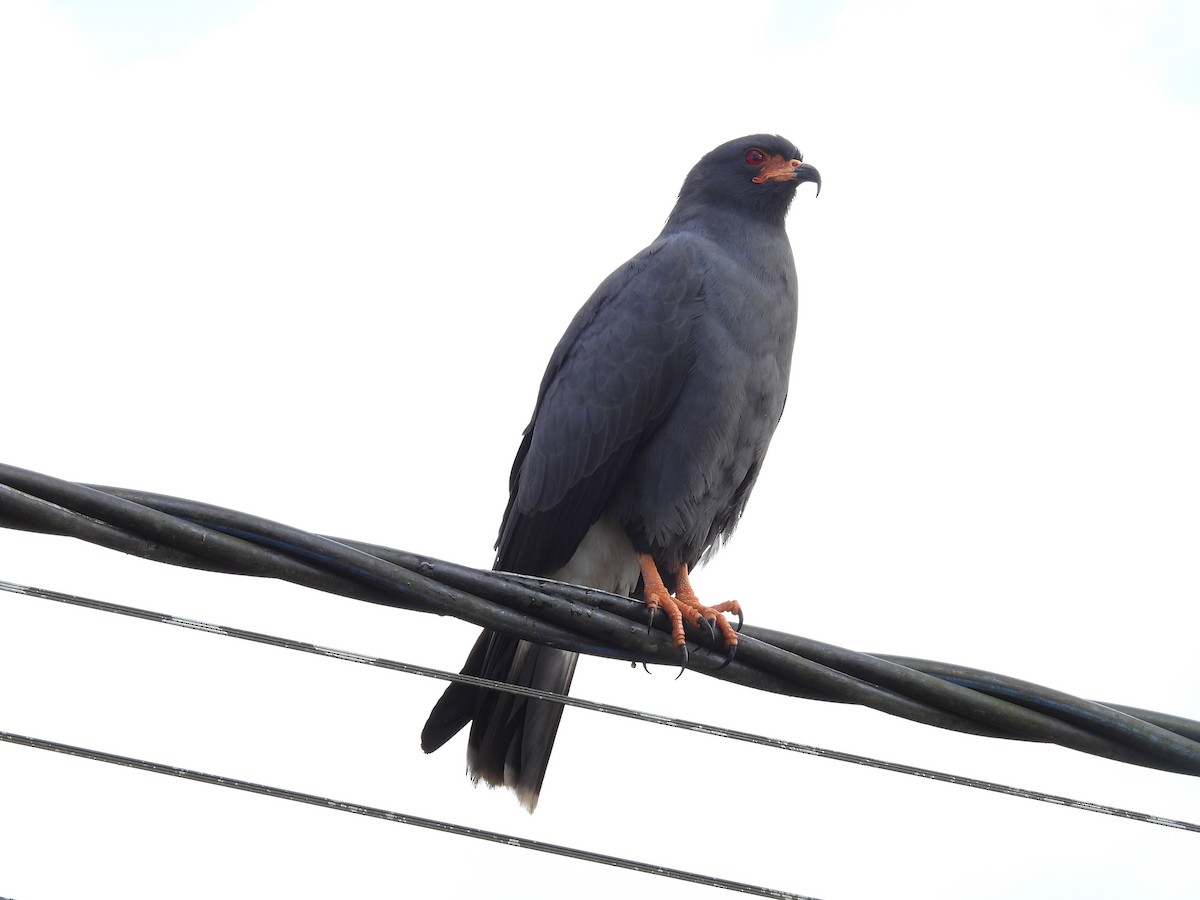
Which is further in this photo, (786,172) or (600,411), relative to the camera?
(786,172)

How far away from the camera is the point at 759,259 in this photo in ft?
16.7

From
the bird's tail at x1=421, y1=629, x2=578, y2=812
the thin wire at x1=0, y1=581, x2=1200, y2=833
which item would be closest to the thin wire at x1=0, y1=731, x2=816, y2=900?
the thin wire at x1=0, y1=581, x2=1200, y2=833

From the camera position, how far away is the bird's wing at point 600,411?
4.45 metres

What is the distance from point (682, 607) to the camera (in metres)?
3.84

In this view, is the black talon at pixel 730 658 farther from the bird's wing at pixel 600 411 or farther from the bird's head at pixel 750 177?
the bird's head at pixel 750 177

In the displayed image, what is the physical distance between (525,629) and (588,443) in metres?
2.15

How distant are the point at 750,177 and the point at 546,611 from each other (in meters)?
3.62

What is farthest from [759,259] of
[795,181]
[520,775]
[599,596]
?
[599,596]

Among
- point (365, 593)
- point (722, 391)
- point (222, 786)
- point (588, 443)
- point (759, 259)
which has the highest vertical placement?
point (759, 259)

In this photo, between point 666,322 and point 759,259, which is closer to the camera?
point 666,322

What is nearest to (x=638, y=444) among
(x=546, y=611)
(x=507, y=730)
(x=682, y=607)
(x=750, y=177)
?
(x=682, y=607)

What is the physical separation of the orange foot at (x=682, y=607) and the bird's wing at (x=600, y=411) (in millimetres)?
341

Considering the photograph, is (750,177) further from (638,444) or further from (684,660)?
(684,660)

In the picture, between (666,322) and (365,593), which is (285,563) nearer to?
(365,593)
